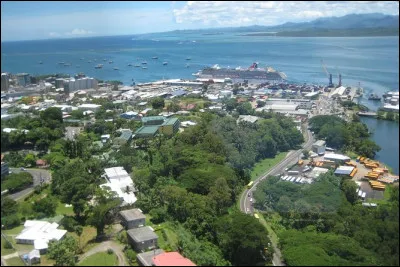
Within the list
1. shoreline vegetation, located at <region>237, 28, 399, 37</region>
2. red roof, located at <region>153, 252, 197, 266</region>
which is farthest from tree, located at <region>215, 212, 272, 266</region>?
shoreline vegetation, located at <region>237, 28, 399, 37</region>

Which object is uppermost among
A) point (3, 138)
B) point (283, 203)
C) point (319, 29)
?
point (319, 29)

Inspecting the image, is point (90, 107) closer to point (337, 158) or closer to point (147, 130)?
point (147, 130)

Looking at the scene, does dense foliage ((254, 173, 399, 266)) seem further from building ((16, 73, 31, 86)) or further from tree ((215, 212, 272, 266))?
building ((16, 73, 31, 86))

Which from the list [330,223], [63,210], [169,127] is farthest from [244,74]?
[63,210]

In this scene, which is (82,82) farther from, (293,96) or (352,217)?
(352,217)

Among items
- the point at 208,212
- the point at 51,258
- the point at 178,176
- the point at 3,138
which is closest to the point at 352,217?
the point at 208,212

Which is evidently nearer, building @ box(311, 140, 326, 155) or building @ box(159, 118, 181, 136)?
building @ box(311, 140, 326, 155)
